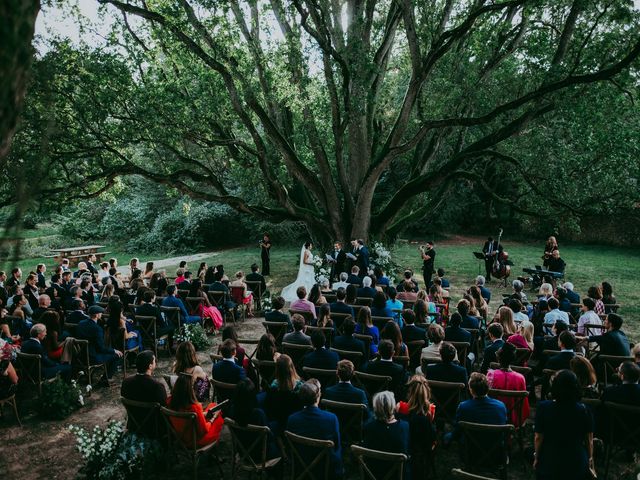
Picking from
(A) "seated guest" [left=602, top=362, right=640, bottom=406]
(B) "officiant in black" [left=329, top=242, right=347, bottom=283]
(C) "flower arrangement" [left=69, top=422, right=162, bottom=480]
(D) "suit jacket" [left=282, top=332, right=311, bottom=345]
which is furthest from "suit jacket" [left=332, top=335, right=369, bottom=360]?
(B) "officiant in black" [left=329, top=242, right=347, bottom=283]

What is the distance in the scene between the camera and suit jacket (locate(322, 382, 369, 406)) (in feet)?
19.4

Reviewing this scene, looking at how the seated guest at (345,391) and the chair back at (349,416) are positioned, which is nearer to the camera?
the chair back at (349,416)

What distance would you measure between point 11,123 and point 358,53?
13.0 m

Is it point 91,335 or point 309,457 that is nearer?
point 309,457

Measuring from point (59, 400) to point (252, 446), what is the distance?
412cm

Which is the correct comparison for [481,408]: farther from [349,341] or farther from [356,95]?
[356,95]

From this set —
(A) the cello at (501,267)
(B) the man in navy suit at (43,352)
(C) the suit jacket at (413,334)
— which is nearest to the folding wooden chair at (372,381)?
(C) the suit jacket at (413,334)

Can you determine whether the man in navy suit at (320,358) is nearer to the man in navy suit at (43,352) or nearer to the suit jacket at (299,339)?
the suit jacket at (299,339)

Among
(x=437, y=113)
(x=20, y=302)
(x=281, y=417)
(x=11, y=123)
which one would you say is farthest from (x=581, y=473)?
(x=437, y=113)

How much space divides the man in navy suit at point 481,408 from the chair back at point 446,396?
2.11 ft

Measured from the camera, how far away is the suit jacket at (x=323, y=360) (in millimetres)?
7035

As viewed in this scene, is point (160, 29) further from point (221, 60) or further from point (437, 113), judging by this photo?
point (437, 113)

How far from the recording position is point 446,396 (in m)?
6.50

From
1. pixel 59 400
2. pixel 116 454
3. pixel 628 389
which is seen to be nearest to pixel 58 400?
pixel 59 400
